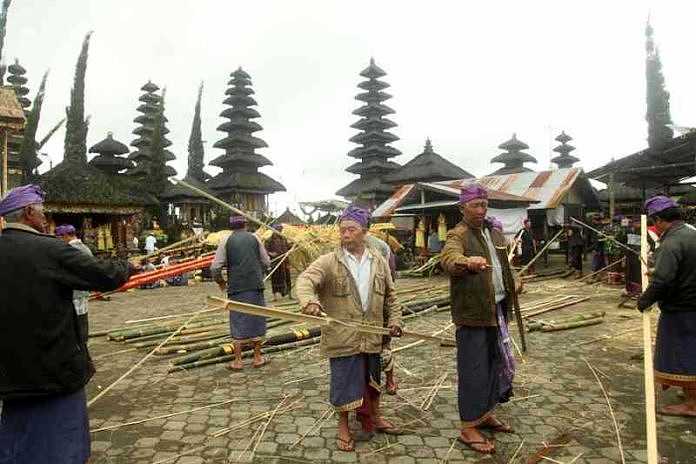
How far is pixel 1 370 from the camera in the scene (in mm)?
2295

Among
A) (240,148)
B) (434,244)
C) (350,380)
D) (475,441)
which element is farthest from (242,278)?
(240,148)

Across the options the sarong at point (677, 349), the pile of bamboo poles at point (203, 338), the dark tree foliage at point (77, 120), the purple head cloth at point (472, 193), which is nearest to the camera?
the purple head cloth at point (472, 193)

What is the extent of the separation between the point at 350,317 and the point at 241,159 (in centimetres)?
3403

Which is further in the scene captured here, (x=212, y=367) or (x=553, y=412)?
(x=212, y=367)

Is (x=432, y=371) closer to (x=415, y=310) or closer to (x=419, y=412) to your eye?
(x=419, y=412)

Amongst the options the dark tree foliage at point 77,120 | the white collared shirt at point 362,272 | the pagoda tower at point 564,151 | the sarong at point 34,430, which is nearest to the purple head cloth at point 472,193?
the white collared shirt at point 362,272

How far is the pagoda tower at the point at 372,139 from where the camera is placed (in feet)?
124

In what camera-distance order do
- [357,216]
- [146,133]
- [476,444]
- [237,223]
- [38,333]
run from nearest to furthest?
[38,333]
[476,444]
[357,216]
[237,223]
[146,133]

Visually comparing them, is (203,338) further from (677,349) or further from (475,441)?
(677,349)

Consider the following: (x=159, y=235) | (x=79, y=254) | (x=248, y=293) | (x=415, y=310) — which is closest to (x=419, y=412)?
(x=248, y=293)

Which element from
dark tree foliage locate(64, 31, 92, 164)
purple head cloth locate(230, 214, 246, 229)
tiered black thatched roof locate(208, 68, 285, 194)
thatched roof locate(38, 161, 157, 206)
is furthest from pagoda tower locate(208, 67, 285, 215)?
purple head cloth locate(230, 214, 246, 229)

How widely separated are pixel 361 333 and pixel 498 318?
109 centimetres

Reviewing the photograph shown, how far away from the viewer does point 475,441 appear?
3471 mm

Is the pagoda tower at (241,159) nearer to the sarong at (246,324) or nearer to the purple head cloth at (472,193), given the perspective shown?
the sarong at (246,324)
